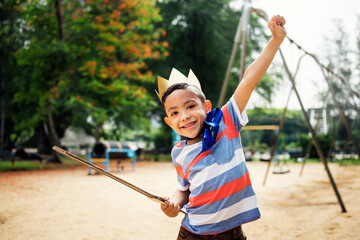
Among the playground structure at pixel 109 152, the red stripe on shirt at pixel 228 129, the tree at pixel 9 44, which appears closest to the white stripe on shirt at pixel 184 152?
the red stripe on shirt at pixel 228 129

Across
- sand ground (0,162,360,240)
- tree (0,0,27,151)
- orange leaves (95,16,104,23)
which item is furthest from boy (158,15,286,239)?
tree (0,0,27,151)

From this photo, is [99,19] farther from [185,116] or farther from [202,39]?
[185,116]

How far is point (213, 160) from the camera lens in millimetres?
1425

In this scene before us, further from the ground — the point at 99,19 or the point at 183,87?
the point at 99,19

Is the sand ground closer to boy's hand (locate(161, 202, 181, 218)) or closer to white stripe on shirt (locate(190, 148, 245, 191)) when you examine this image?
boy's hand (locate(161, 202, 181, 218))

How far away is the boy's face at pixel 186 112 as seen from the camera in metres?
1.49

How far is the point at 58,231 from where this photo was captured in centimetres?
350

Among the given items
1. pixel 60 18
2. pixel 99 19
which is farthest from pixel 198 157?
pixel 60 18

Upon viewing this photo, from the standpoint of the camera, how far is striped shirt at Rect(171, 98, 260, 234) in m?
1.38

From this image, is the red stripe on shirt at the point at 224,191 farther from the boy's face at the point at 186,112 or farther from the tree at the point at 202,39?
the tree at the point at 202,39

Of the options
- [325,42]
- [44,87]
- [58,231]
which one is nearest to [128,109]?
[44,87]

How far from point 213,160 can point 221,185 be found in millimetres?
118

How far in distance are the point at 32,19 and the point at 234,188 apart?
12.3m

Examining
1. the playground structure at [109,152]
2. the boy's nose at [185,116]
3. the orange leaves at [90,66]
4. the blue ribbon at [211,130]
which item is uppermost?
the orange leaves at [90,66]
